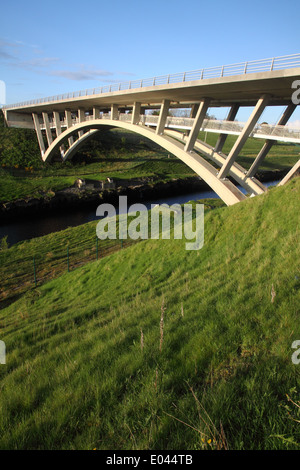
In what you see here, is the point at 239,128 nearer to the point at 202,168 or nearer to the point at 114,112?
the point at 202,168

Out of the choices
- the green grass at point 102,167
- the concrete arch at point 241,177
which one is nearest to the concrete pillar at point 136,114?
the concrete arch at point 241,177

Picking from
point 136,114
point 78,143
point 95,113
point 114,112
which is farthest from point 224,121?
point 78,143

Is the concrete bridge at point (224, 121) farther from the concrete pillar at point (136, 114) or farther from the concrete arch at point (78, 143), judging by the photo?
the concrete arch at point (78, 143)

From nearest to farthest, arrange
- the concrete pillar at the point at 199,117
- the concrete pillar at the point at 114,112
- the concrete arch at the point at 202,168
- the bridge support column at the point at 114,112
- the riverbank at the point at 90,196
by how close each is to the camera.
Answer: the concrete arch at the point at 202,168, the concrete pillar at the point at 199,117, the bridge support column at the point at 114,112, the concrete pillar at the point at 114,112, the riverbank at the point at 90,196

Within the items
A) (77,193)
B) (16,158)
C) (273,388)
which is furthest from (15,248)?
(16,158)

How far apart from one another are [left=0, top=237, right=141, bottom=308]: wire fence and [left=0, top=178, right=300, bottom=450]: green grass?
301 inches

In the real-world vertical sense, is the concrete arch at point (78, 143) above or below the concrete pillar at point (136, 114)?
below

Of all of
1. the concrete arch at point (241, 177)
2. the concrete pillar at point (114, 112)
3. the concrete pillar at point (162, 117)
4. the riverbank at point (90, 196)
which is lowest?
the riverbank at point (90, 196)

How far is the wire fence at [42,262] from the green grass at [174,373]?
7651mm

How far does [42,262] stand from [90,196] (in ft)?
66.8

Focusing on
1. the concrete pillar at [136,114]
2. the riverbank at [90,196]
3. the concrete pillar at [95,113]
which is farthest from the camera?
the concrete pillar at [95,113]

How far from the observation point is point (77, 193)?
3469 cm

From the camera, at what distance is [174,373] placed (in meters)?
2.96

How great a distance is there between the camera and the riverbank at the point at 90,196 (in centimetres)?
2958
